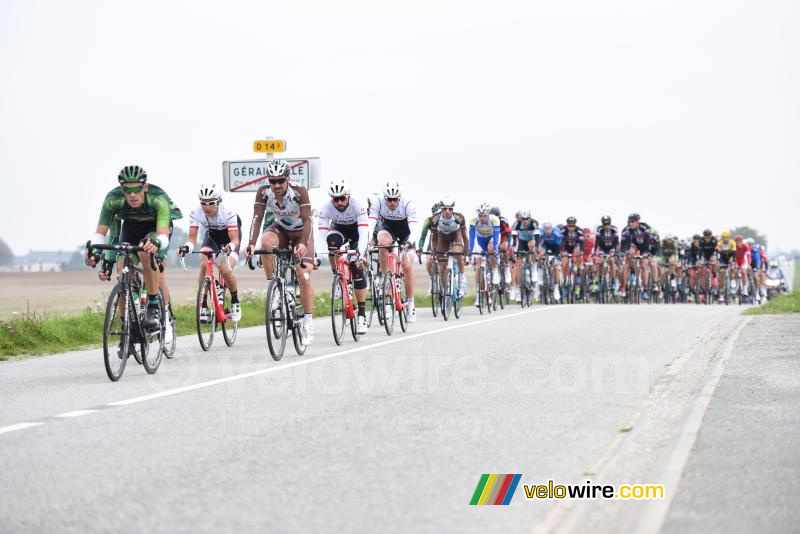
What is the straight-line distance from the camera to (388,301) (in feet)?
54.9

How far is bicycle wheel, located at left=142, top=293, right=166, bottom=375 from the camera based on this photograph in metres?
11.4

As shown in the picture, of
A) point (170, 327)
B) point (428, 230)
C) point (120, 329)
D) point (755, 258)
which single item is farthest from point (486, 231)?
point (755, 258)

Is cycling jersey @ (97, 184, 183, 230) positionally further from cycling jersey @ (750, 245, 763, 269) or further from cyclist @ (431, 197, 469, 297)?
cycling jersey @ (750, 245, 763, 269)

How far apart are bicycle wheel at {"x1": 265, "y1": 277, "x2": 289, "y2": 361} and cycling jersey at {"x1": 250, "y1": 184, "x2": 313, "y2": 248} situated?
0.66 metres

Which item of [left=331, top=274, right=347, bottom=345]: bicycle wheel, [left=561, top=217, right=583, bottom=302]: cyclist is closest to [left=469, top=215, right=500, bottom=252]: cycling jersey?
[left=561, top=217, right=583, bottom=302]: cyclist

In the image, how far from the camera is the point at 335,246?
15.2m

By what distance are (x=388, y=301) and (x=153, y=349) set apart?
5.45 m

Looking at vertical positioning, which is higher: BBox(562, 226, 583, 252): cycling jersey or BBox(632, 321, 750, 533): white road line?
BBox(562, 226, 583, 252): cycling jersey

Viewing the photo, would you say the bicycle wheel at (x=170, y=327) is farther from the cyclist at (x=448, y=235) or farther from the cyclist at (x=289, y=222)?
the cyclist at (x=448, y=235)

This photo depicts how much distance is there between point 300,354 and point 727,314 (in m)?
12.6

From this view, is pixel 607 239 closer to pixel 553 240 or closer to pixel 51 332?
pixel 553 240

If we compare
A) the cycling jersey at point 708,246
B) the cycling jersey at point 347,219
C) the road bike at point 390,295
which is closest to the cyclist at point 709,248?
the cycling jersey at point 708,246

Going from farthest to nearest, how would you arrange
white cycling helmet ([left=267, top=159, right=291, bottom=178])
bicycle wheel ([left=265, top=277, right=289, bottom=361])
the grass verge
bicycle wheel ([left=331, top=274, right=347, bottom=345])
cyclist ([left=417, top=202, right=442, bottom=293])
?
1. cyclist ([left=417, top=202, right=442, bottom=293])
2. the grass verge
3. bicycle wheel ([left=331, top=274, right=347, bottom=345])
4. white cycling helmet ([left=267, top=159, right=291, bottom=178])
5. bicycle wheel ([left=265, top=277, right=289, bottom=361])

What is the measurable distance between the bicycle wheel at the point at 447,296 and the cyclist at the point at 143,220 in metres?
9.98
